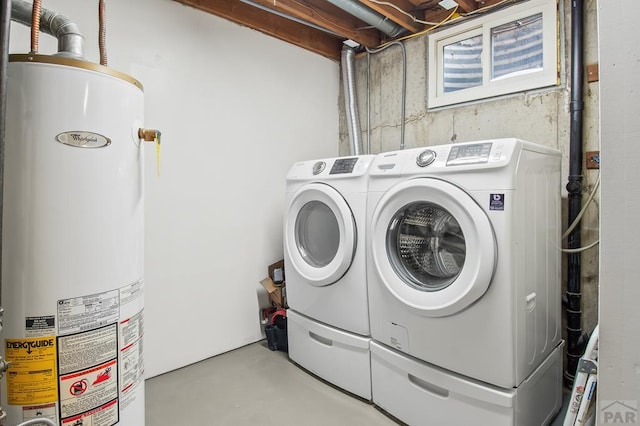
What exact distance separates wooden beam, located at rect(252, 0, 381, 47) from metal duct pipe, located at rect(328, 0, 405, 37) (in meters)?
0.18

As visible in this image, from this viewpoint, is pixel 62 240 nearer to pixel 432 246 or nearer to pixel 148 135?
pixel 148 135

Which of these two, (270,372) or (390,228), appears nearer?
(390,228)

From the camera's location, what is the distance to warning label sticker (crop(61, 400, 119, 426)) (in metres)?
0.91

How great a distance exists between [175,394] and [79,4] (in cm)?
205

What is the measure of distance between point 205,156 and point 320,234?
89cm

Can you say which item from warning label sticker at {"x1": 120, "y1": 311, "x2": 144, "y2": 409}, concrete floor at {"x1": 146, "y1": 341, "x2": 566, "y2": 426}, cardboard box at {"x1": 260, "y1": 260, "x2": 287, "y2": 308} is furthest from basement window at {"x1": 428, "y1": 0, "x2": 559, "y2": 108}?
warning label sticker at {"x1": 120, "y1": 311, "x2": 144, "y2": 409}

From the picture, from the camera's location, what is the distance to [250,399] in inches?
68.7

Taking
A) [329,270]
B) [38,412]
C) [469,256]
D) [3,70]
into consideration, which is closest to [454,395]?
[469,256]

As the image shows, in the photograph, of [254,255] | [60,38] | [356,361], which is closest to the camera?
[60,38]

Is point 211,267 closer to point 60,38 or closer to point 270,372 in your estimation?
point 270,372

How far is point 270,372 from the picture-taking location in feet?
6.59

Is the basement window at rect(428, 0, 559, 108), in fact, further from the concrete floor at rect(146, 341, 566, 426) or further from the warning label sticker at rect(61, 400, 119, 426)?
the warning label sticker at rect(61, 400, 119, 426)

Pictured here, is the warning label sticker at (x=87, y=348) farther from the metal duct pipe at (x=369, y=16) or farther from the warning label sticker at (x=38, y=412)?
the metal duct pipe at (x=369, y=16)

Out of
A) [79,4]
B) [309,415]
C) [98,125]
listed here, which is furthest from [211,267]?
[79,4]
